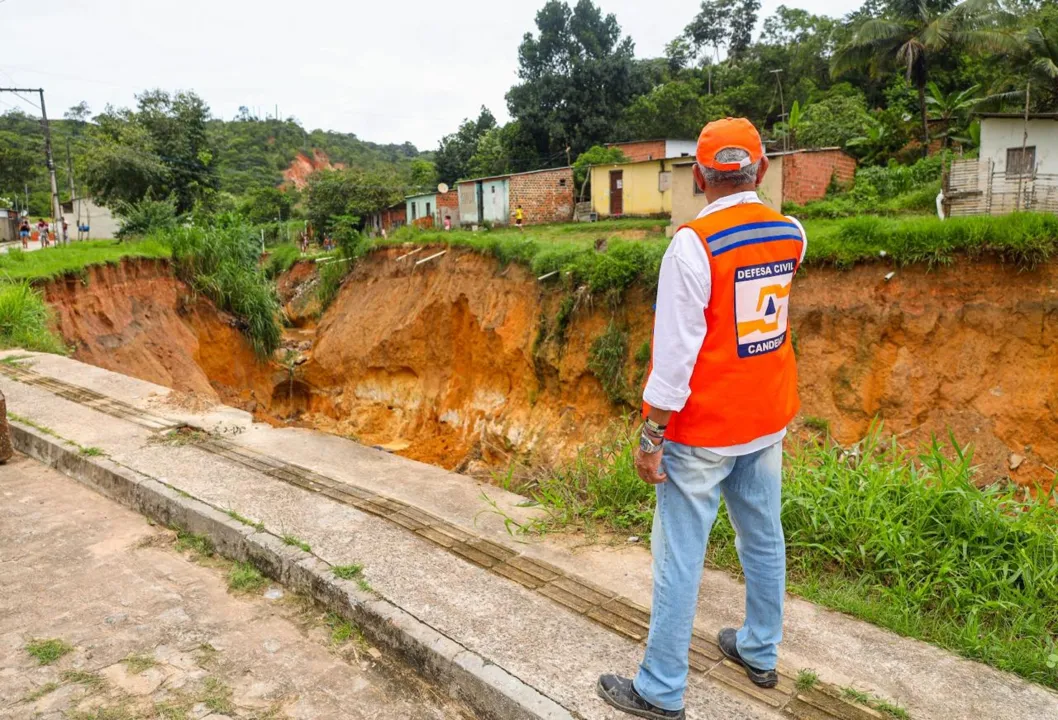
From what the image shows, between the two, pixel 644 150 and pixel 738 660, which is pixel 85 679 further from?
pixel 644 150

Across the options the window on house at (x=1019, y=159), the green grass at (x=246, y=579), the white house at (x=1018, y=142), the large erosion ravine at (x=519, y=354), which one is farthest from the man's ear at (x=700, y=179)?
the window on house at (x=1019, y=159)

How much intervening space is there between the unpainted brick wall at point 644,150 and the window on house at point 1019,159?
1637cm

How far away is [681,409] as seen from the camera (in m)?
2.26

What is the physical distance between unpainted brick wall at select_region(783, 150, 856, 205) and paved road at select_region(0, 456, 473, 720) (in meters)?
18.7

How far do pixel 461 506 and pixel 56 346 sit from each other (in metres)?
8.29

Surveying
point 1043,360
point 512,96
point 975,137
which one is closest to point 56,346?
point 1043,360

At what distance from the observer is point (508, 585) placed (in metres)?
3.15

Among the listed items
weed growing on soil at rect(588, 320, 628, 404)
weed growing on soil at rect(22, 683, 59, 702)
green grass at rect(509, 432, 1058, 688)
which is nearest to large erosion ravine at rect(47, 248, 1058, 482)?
weed growing on soil at rect(588, 320, 628, 404)

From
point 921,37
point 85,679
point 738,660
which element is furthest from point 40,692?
point 921,37

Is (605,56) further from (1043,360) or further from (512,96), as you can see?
(1043,360)

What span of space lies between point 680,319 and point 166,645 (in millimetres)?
2409

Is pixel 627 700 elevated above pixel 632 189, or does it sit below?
below

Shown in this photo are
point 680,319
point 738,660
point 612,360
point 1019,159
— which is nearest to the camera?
point 680,319

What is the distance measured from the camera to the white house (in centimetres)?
1672
